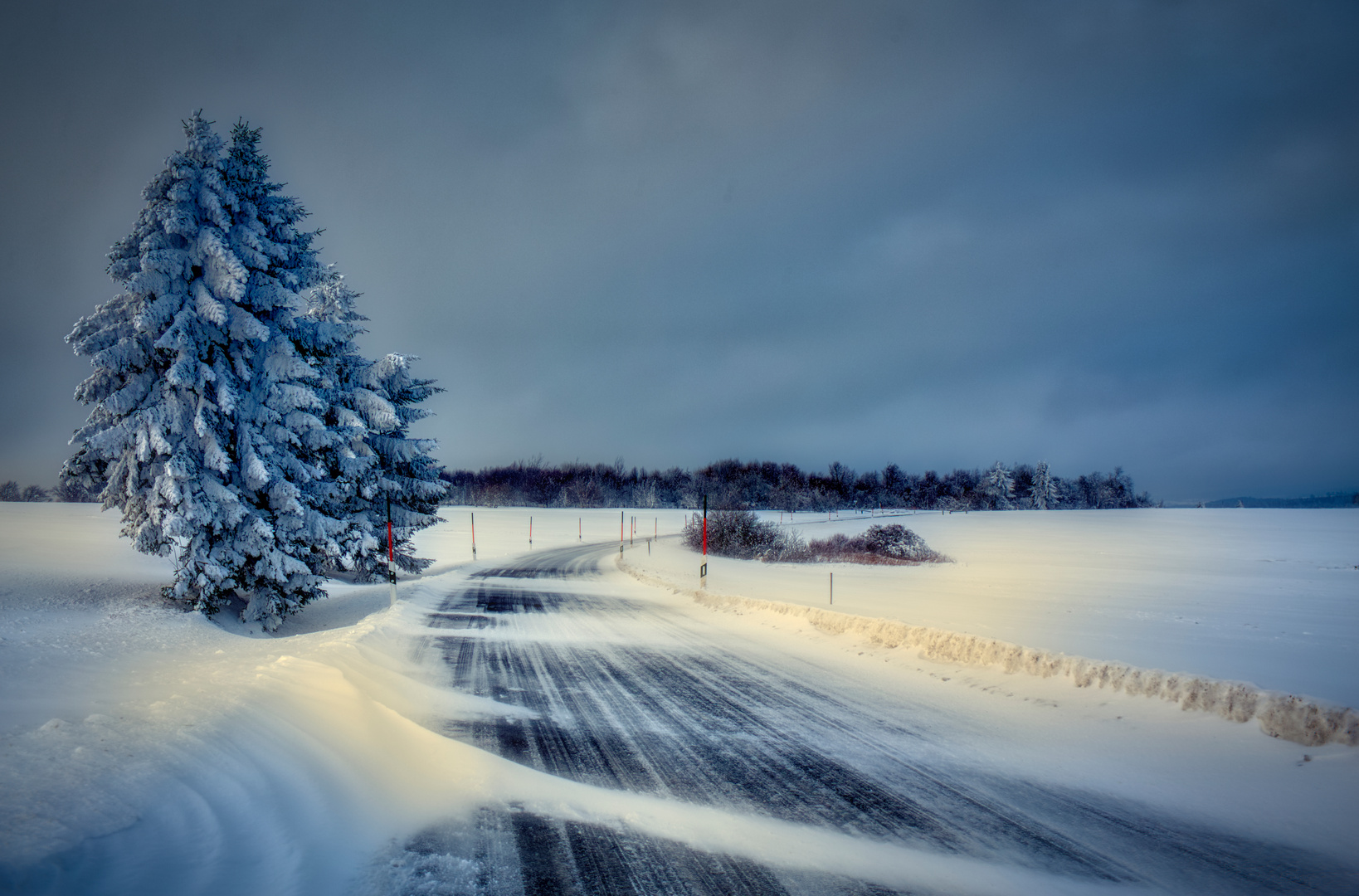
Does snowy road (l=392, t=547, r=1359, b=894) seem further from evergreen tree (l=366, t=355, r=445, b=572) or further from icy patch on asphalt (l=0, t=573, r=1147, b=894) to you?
evergreen tree (l=366, t=355, r=445, b=572)

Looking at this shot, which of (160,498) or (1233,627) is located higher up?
(160,498)

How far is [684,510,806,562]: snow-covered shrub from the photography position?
3130 cm

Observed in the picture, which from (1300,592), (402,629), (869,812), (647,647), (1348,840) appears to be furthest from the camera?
(1300,592)

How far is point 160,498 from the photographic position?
1076cm

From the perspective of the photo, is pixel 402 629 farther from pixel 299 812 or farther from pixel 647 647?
pixel 299 812

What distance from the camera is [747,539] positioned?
33438mm

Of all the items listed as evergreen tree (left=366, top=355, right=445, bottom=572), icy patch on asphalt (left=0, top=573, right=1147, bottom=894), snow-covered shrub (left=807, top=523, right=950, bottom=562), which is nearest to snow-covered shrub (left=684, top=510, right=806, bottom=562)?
snow-covered shrub (left=807, top=523, right=950, bottom=562)

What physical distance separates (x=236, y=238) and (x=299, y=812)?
41.7ft

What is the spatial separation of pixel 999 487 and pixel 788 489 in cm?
Answer: 3929

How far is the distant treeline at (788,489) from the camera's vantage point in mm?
110062

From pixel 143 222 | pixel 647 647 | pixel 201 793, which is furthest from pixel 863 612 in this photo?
pixel 143 222

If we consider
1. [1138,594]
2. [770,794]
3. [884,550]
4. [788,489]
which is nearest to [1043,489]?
[788,489]

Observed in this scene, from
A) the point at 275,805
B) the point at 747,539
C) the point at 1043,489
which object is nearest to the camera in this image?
the point at 275,805

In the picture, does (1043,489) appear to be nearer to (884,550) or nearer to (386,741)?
A: (884,550)
